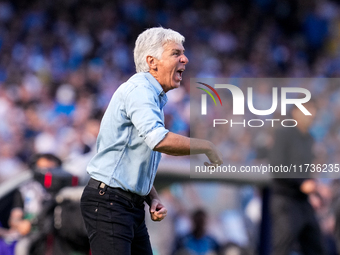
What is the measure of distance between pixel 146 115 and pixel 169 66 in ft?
1.38

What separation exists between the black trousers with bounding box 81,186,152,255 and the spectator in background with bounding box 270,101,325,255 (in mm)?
2904

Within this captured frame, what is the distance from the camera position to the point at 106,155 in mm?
2762

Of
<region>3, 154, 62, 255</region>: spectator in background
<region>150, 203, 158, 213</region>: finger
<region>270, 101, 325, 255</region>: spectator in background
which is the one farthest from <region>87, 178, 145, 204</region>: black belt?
<region>270, 101, 325, 255</region>: spectator in background

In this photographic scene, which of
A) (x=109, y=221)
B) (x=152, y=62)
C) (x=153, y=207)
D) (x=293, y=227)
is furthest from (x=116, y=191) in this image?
(x=293, y=227)

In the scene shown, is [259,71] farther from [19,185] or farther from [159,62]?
[159,62]

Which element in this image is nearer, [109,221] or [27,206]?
[109,221]

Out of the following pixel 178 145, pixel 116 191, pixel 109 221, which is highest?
pixel 178 145

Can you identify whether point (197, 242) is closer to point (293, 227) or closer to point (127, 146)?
point (293, 227)

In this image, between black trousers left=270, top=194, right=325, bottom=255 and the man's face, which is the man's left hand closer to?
the man's face

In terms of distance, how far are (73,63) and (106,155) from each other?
956cm

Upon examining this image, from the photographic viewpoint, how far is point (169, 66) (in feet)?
9.26

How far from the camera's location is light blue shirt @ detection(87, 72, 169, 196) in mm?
2662

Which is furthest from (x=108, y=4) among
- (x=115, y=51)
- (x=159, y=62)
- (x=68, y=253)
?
(x=159, y=62)

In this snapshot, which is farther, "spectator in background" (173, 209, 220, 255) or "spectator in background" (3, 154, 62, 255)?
"spectator in background" (173, 209, 220, 255)
